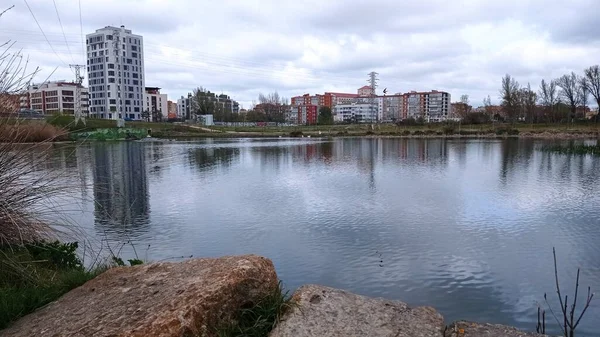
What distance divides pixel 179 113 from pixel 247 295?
596 ft

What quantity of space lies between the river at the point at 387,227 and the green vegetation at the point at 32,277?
102 centimetres

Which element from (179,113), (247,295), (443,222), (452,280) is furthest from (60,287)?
(179,113)

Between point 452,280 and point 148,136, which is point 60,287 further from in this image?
point 148,136

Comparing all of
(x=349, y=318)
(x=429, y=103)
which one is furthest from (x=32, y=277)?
(x=429, y=103)

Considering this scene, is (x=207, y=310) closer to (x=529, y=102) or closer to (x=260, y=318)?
(x=260, y=318)

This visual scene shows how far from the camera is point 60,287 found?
5426 mm

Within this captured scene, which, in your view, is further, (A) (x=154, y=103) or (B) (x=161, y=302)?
(A) (x=154, y=103)

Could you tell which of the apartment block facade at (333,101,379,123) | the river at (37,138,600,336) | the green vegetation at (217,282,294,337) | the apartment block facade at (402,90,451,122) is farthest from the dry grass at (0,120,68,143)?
the apartment block facade at (402,90,451,122)

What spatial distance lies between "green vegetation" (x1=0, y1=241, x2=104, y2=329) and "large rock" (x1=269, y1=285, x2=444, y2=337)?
267 centimetres

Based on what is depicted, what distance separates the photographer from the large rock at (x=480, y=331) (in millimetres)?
4469

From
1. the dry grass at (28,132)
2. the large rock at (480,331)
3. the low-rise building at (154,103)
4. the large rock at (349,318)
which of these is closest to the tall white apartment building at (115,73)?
the low-rise building at (154,103)

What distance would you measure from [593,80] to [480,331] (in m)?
99.6

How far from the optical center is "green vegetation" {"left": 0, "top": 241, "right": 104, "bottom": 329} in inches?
185

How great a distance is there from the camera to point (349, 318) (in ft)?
14.4
